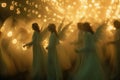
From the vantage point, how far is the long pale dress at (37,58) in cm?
1540

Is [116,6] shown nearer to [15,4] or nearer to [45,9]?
[45,9]

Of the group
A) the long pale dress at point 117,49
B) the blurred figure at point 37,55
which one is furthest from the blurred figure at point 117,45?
the blurred figure at point 37,55

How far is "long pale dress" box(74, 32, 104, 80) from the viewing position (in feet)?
44.8

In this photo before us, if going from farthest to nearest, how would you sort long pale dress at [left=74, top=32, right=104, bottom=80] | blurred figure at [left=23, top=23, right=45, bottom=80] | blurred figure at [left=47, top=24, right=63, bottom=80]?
1. blurred figure at [left=23, top=23, right=45, bottom=80]
2. blurred figure at [left=47, top=24, right=63, bottom=80]
3. long pale dress at [left=74, top=32, right=104, bottom=80]

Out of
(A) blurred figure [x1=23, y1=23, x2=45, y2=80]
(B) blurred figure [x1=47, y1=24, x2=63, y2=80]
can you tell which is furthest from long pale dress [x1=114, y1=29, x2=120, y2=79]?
(A) blurred figure [x1=23, y1=23, x2=45, y2=80]

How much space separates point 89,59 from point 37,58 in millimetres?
2289

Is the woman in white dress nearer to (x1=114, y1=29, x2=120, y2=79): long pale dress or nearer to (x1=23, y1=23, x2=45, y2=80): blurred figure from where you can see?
(x1=114, y1=29, x2=120, y2=79): long pale dress

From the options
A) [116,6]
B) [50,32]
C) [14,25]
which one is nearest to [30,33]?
[14,25]

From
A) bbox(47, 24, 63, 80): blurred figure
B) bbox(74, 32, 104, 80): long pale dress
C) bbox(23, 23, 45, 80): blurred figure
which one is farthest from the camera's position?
bbox(23, 23, 45, 80): blurred figure

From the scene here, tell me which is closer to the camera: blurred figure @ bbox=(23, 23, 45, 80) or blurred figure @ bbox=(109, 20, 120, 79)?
blurred figure @ bbox=(109, 20, 120, 79)

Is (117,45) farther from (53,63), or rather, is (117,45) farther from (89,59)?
(53,63)

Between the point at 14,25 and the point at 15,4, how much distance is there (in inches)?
108

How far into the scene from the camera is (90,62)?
13.8m

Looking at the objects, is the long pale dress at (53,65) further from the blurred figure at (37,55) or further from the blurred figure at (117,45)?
the blurred figure at (117,45)
